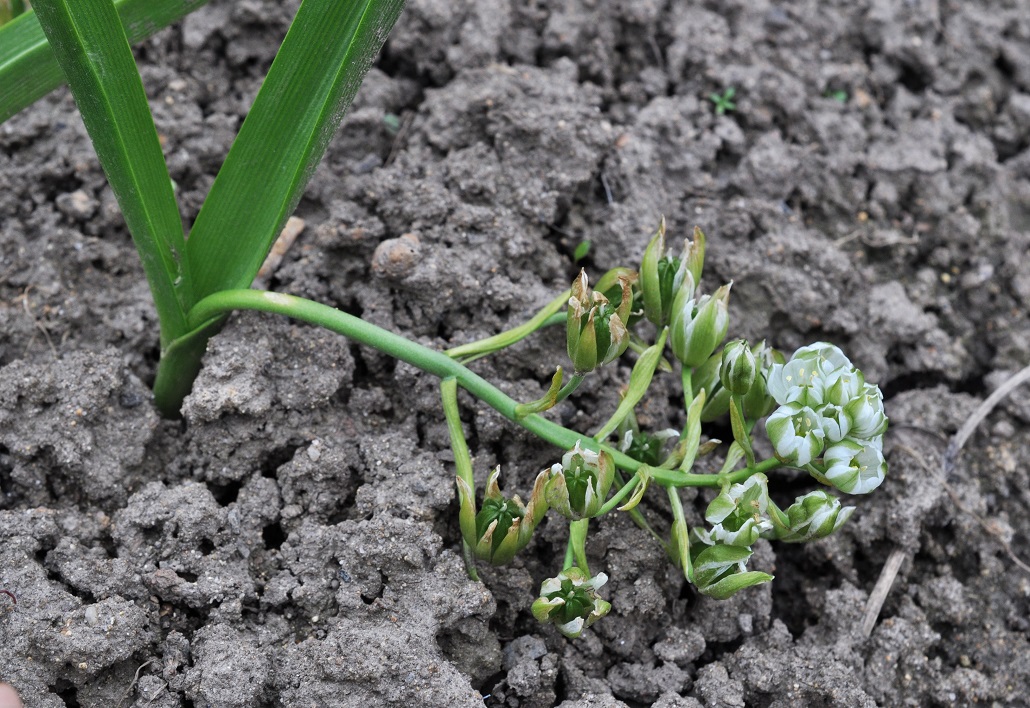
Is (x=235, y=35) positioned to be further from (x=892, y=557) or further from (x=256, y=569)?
(x=892, y=557)

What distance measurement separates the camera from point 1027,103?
8.80 ft

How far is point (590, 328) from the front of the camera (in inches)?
63.7

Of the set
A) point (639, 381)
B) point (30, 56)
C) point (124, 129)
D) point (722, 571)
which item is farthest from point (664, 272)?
point (30, 56)

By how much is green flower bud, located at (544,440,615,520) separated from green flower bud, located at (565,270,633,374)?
0.17 metres

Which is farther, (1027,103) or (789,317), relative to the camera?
(1027,103)

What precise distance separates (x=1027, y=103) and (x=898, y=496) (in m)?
1.37

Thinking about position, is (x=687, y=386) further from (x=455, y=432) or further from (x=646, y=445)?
(x=455, y=432)

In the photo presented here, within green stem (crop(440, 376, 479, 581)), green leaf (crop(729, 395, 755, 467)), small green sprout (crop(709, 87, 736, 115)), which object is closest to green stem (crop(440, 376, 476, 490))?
→ green stem (crop(440, 376, 479, 581))

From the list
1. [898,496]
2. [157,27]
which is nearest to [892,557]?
[898,496]

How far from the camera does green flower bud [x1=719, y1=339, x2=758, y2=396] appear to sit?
171 cm

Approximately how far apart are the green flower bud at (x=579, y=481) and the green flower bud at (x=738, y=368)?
0.98ft

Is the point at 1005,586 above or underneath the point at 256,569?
underneath

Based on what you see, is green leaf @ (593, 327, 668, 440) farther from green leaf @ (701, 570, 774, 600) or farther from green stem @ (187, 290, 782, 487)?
green leaf @ (701, 570, 774, 600)

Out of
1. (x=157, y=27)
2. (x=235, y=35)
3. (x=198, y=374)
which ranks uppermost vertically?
(x=157, y=27)
